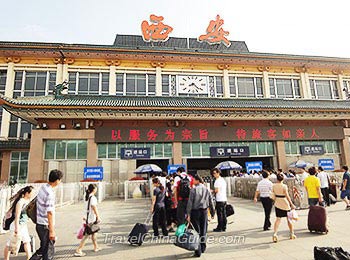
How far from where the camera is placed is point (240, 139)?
18.8 m

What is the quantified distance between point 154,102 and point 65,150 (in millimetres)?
7008

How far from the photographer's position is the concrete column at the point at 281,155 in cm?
1883

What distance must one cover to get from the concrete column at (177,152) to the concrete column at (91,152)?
5.50 m

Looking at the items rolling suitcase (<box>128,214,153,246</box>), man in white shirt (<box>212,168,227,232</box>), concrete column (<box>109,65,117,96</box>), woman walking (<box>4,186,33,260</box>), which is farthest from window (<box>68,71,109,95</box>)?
woman walking (<box>4,186,33,260</box>)

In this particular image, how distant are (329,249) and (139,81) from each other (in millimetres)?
19669

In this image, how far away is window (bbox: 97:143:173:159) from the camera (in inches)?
680

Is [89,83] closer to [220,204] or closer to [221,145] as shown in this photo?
[221,145]

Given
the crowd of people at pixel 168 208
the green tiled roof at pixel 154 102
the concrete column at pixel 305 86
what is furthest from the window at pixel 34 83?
the concrete column at pixel 305 86

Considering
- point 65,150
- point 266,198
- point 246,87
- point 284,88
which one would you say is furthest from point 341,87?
point 65,150

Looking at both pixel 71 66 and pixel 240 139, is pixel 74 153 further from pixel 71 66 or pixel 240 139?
pixel 240 139

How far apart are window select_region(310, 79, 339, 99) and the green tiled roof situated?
8.42 ft

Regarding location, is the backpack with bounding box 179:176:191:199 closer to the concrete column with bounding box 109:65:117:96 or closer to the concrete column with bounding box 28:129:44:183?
the concrete column with bounding box 28:129:44:183

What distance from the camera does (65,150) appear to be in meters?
16.9

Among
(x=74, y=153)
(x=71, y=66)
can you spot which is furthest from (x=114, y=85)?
(x=74, y=153)
